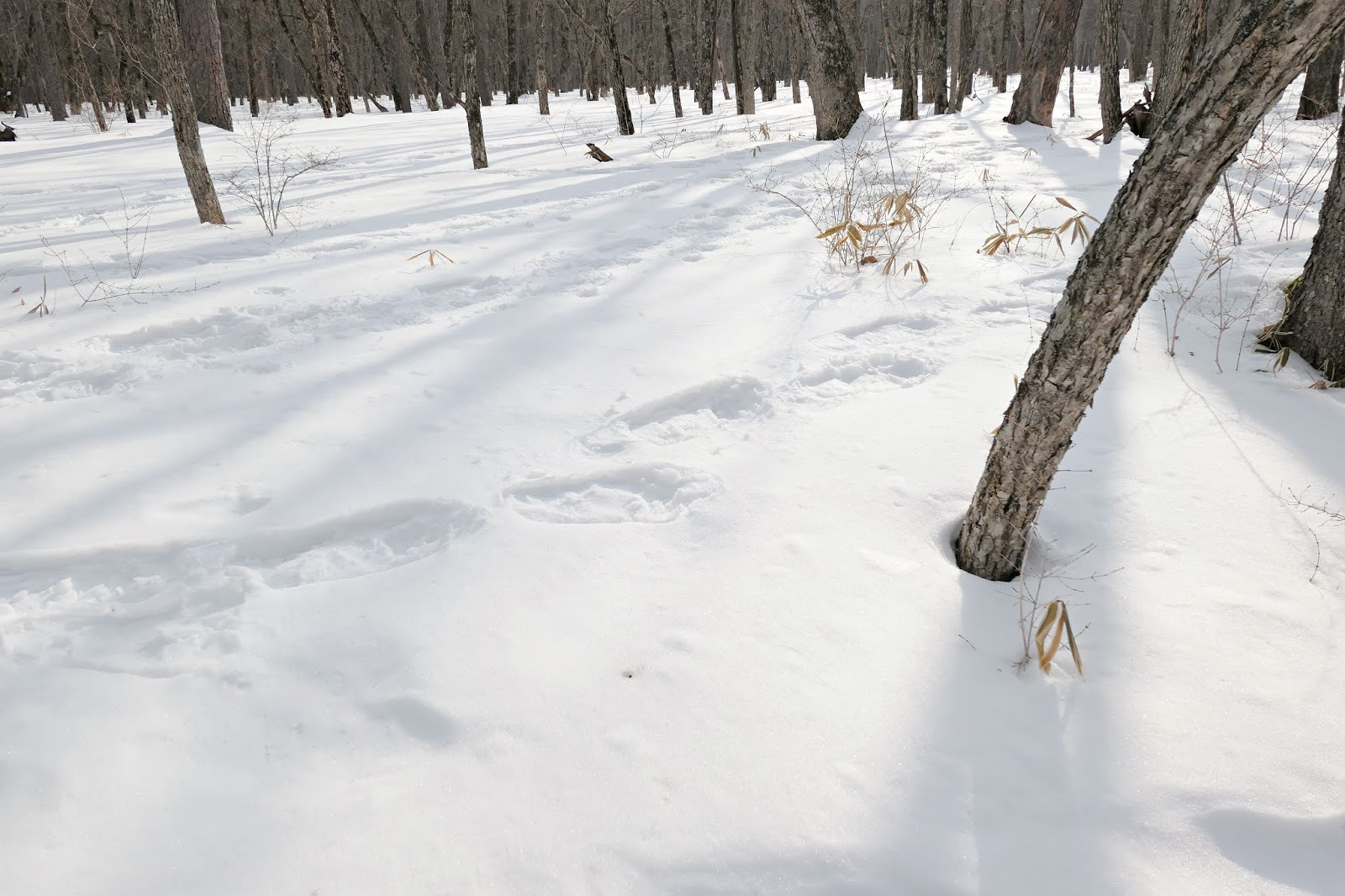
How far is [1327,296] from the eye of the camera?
268 cm

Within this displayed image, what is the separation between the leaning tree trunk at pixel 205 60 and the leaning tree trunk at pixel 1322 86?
40.1 ft

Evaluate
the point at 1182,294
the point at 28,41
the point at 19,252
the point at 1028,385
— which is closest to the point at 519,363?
the point at 1028,385

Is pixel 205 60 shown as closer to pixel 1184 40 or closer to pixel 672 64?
pixel 672 64

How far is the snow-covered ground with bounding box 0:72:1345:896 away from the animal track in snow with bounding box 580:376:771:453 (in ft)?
0.07

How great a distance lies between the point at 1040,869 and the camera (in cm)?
123

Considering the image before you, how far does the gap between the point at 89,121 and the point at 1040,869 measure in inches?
757

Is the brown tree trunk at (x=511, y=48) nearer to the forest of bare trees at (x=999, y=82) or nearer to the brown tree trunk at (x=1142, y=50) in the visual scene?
the forest of bare trees at (x=999, y=82)

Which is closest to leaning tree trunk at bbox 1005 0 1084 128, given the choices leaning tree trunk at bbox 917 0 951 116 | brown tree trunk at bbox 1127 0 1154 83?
leaning tree trunk at bbox 917 0 951 116

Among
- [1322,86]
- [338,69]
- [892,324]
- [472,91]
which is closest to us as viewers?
[892,324]

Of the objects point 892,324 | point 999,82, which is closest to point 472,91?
point 892,324

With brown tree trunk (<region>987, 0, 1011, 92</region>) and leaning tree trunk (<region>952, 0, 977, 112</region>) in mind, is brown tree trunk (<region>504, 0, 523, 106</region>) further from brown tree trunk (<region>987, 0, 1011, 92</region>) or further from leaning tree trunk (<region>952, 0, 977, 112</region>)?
brown tree trunk (<region>987, 0, 1011, 92</region>)

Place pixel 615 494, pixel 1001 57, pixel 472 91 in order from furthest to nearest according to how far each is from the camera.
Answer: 1. pixel 1001 57
2. pixel 472 91
3. pixel 615 494

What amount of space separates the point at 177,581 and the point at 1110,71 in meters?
8.71

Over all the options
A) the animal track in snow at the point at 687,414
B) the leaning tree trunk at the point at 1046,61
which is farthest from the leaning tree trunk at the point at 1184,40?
the animal track in snow at the point at 687,414
